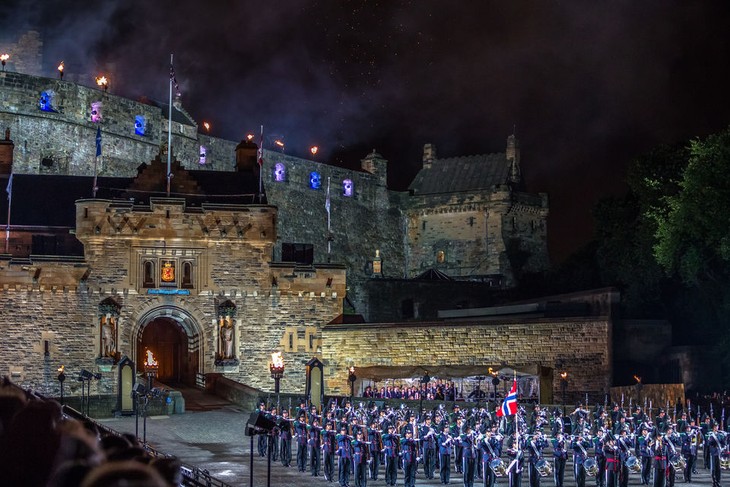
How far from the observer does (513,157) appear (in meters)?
73.7

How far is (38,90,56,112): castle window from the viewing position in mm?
54594

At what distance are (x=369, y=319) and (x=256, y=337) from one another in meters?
14.6

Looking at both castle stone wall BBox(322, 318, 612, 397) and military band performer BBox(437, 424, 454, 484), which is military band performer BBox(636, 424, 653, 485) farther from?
castle stone wall BBox(322, 318, 612, 397)

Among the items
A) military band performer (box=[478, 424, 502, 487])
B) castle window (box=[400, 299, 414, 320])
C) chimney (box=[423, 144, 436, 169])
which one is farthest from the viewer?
chimney (box=[423, 144, 436, 169])

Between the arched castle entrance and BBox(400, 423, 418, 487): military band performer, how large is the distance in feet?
60.6

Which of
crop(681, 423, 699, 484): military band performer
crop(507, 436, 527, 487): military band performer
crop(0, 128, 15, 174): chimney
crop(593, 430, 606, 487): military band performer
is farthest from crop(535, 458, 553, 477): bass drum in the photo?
crop(0, 128, 15, 174): chimney

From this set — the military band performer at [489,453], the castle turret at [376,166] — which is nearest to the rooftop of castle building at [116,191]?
the military band performer at [489,453]

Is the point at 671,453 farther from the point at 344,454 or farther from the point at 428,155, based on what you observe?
the point at 428,155

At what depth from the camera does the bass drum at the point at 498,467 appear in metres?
23.1

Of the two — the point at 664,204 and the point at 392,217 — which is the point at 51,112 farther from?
the point at 664,204

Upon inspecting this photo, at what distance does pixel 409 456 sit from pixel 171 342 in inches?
843

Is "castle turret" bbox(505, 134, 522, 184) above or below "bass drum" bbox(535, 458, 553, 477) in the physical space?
above

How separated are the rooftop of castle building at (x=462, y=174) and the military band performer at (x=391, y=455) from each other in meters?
48.0

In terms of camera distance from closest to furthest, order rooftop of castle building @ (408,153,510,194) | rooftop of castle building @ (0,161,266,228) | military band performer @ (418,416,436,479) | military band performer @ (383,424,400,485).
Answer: military band performer @ (383,424,400,485) → military band performer @ (418,416,436,479) → rooftop of castle building @ (0,161,266,228) → rooftop of castle building @ (408,153,510,194)
